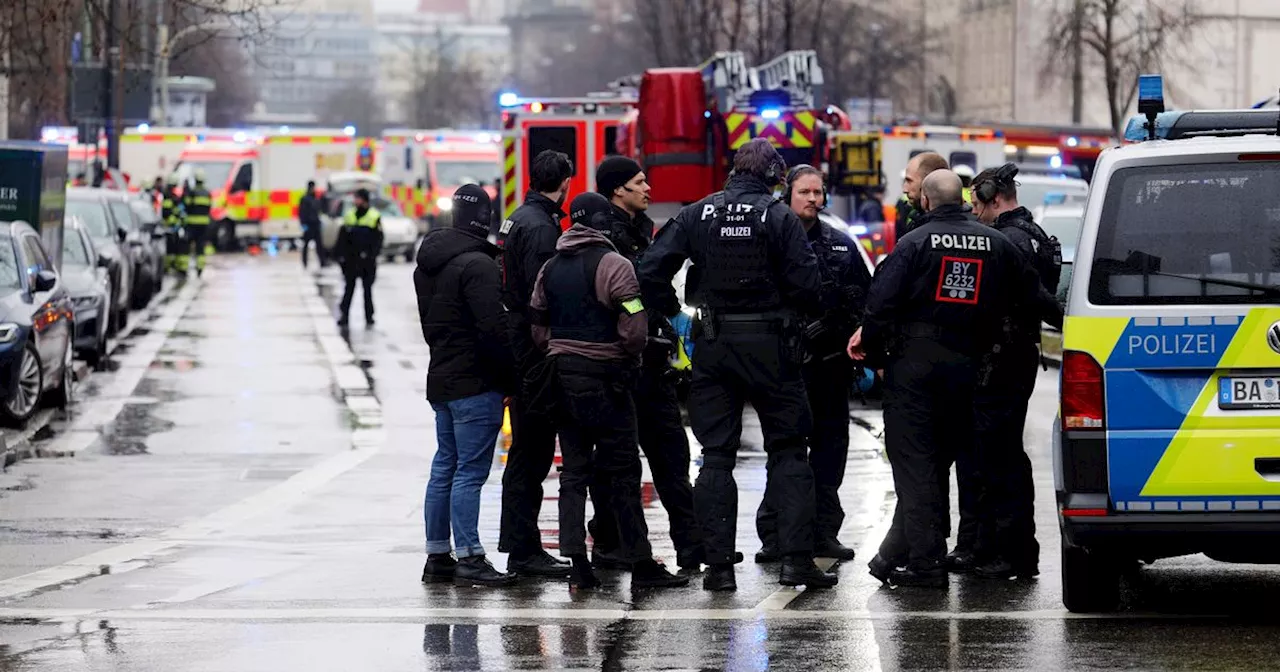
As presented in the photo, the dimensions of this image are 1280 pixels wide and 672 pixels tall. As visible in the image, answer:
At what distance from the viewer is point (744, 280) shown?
9461mm

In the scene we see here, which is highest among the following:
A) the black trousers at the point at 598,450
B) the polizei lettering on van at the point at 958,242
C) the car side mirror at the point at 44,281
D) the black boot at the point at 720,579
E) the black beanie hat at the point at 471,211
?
the black beanie hat at the point at 471,211

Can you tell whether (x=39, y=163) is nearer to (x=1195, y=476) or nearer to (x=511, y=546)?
(x=511, y=546)

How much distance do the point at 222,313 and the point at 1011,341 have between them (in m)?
22.6

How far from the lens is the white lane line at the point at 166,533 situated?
10.3m

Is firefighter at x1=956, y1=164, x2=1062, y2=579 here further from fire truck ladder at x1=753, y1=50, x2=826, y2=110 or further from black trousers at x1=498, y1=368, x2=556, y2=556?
fire truck ladder at x1=753, y1=50, x2=826, y2=110

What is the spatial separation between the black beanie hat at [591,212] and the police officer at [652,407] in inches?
2.9

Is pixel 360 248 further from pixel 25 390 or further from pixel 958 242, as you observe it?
pixel 958 242

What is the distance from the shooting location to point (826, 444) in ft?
34.6

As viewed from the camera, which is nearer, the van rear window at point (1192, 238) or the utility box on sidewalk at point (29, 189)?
the van rear window at point (1192, 238)

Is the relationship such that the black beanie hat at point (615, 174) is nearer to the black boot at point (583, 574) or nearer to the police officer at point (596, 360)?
the police officer at point (596, 360)

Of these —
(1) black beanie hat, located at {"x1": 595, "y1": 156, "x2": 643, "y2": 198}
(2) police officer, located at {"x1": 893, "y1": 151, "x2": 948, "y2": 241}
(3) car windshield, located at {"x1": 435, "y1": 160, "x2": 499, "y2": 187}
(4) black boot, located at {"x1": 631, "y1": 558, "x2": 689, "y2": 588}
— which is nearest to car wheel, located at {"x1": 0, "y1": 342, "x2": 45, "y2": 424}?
(1) black beanie hat, located at {"x1": 595, "y1": 156, "x2": 643, "y2": 198}

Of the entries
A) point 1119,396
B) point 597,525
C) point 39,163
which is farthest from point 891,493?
point 39,163

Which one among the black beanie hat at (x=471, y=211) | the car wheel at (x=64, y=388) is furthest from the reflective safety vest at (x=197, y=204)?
the black beanie hat at (x=471, y=211)

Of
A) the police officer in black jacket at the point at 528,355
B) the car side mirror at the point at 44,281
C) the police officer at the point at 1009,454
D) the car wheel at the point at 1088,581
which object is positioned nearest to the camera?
the car wheel at the point at 1088,581
